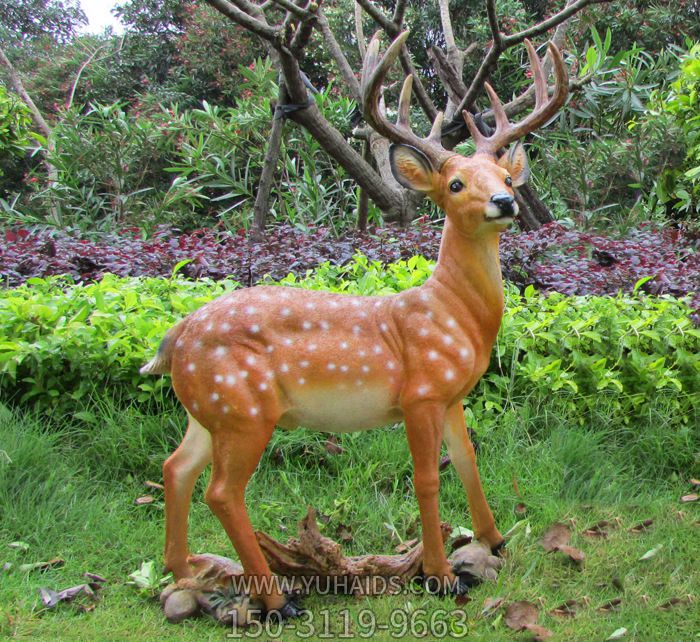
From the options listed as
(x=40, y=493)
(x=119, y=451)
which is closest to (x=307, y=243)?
(x=119, y=451)

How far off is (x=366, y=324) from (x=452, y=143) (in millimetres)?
3921

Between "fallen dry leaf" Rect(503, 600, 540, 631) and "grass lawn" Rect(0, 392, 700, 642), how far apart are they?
1.1 inches

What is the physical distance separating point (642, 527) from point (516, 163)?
1.55m

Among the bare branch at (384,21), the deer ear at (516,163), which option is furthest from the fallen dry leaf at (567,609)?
the bare branch at (384,21)

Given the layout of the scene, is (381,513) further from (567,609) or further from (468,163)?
(468,163)

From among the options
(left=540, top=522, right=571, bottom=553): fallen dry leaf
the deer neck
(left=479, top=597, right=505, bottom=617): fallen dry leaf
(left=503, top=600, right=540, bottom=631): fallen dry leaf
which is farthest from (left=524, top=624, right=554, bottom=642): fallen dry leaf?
the deer neck

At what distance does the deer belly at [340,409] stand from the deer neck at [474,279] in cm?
37

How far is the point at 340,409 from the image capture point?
2.37 meters

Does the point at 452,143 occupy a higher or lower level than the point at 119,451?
higher

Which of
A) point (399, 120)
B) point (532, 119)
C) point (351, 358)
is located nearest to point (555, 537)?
point (351, 358)

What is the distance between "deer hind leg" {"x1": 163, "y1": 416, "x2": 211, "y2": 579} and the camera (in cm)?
245

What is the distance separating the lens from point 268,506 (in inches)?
122

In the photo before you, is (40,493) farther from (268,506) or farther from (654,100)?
(654,100)

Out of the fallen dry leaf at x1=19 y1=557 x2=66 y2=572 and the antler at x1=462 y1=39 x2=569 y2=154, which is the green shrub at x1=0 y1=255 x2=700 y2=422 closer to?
the fallen dry leaf at x1=19 y1=557 x2=66 y2=572
